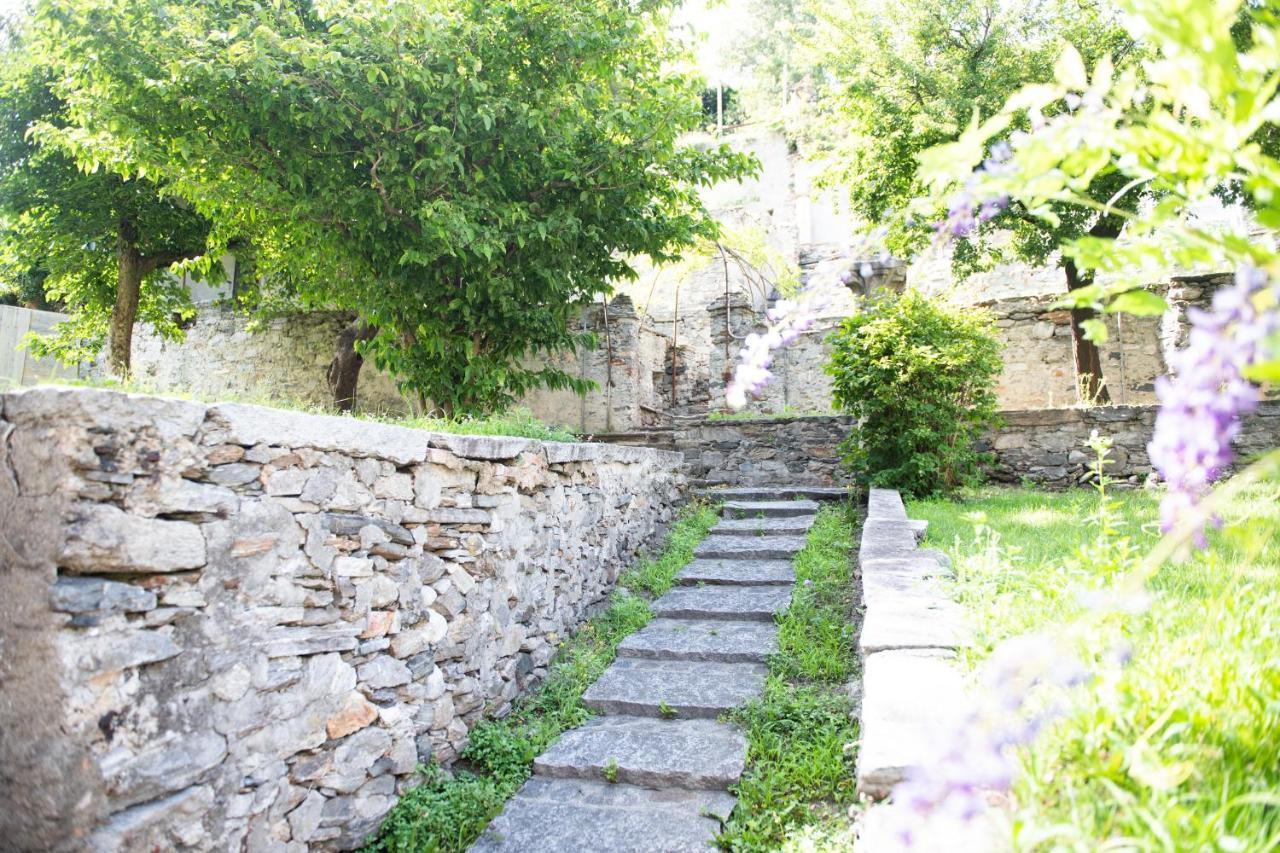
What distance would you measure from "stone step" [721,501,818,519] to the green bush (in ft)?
2.26

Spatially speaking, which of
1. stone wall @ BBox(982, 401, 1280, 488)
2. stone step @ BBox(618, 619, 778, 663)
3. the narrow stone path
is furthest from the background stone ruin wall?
stone step @ BBox(618, 619, 778, 663)

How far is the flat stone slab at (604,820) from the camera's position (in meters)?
2.94

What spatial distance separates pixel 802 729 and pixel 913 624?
3.07 ft

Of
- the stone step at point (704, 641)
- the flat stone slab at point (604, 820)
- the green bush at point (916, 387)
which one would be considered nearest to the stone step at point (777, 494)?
the green bush at point (916, 387)

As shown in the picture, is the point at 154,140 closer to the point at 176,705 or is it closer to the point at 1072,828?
the point at 176,705

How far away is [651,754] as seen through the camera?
3467mm

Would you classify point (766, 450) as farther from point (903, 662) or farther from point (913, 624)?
point (903, 662)

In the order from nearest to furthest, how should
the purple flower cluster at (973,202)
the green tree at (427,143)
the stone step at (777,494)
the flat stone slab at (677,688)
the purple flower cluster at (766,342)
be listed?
1. the purple flower cluster at (973,202)
2. the purple flower cluster at (766,342)
3. the flat stone slab at (677,688)
4. the green tree at (427,143)
5. the stone step at (777,494)

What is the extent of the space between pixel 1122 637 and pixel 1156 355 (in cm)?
1172

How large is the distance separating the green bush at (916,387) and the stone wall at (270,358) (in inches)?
259

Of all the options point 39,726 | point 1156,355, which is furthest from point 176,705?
point 1156,355

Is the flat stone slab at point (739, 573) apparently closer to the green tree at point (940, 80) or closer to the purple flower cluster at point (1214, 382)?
the purple flower cluster at point (1214, 382)

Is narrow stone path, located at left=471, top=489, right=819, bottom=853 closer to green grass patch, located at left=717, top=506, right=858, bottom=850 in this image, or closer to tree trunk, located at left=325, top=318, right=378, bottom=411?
green grass patch, located at left=717, top=506, right=858, bottom=850

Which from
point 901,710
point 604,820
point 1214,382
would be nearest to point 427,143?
point 604,820
